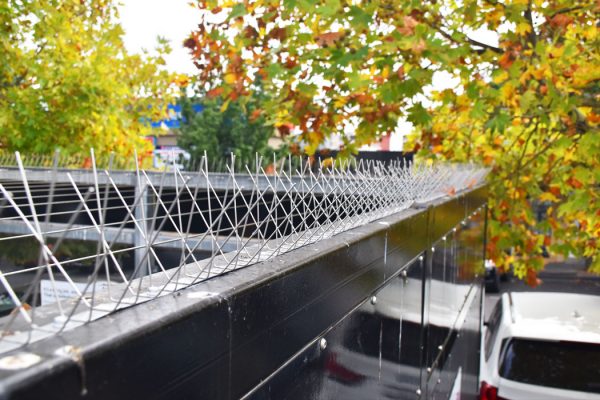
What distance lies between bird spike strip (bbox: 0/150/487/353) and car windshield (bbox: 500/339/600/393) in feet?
5.18

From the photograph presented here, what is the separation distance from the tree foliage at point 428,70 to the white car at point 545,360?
1147mm

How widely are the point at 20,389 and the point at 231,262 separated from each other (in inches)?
34.2

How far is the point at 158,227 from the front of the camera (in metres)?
1.50

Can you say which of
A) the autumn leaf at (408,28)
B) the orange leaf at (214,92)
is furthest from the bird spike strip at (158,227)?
the orange leaf at (214,92)

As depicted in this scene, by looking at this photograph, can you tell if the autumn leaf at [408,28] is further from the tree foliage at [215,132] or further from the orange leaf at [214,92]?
the tree foliage at [215,132]

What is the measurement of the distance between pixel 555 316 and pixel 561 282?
18987 millimetres

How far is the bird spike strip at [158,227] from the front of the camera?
3.56ft

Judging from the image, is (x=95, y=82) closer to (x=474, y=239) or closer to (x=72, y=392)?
(x=474, y=239)

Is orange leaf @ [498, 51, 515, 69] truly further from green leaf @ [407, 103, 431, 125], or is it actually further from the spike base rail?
the spike base rail

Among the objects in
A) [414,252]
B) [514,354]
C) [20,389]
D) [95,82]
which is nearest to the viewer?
[20,389]

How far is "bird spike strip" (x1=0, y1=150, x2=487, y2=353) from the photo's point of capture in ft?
3.56

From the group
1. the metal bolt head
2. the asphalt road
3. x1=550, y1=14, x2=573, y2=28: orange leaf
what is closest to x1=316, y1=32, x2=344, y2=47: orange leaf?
x1=550, y1=14, x2=573, y2=28: orange leaf

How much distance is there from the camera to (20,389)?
0.84 metres

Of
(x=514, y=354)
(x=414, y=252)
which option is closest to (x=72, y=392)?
(x=414, y=252)
